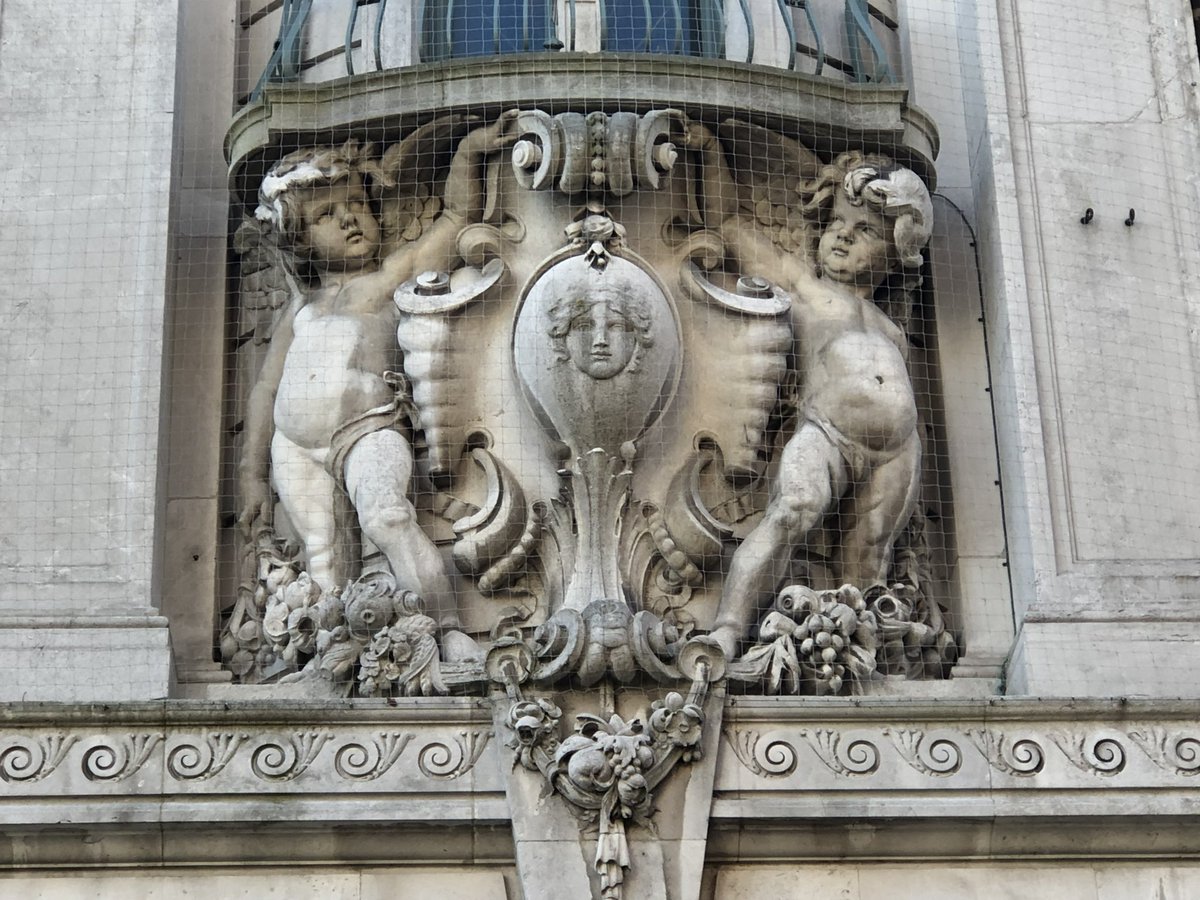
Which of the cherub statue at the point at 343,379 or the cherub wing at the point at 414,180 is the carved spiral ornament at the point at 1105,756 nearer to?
the cherub statue at the point at 343,379

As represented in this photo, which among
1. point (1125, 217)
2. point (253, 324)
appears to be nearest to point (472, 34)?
point (253, 324)

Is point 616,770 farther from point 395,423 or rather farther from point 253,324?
point 253,324

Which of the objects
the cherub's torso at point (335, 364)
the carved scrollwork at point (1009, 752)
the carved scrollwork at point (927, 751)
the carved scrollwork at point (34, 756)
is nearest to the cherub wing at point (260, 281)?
the cherub's torso at point (335, 364)

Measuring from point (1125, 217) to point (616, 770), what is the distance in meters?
3.26

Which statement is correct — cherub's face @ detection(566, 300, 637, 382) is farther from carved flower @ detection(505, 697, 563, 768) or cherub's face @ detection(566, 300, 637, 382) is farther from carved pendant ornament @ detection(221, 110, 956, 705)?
carved flower @ detection(505, 697, 563, 768)

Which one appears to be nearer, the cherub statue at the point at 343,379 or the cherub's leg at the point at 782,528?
the cherub's leg at the point at 782,528

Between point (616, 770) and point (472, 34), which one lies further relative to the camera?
point (472, 34)

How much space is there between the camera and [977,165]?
11961 millimetres

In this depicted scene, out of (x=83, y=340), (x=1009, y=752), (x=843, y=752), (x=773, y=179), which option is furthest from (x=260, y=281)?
(x=1009, y=752)

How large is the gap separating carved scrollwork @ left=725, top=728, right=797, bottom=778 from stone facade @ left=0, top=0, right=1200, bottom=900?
0.5 inches

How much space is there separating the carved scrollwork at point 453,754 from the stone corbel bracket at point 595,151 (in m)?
2.30

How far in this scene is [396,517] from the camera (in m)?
10.9

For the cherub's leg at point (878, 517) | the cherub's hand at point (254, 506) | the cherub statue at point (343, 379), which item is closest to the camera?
the cherub statue at point (343, 379)

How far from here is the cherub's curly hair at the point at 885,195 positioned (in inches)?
450
